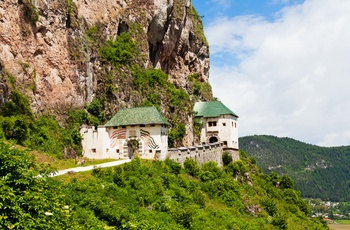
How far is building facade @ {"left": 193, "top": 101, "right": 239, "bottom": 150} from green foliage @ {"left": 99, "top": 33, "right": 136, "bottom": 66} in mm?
17165

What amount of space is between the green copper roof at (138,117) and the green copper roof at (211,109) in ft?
73.9

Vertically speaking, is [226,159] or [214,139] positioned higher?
[214,139]

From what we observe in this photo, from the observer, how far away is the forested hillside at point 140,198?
1806cm

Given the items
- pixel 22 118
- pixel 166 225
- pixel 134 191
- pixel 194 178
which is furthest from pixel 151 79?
pixel 166 225

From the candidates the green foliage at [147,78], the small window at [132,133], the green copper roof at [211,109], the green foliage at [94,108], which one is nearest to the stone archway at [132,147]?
the small window at [132,133]

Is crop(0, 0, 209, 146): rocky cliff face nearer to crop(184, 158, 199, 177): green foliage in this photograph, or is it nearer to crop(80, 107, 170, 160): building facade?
crop(80, 107, 170, 160): building facade

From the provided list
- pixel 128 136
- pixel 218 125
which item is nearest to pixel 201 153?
pixel 128 136

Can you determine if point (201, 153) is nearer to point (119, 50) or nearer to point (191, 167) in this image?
point (191, 167)

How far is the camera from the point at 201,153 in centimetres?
6084

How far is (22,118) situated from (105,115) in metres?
18.4

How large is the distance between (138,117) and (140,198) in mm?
19860

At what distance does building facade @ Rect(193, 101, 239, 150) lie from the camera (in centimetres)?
7394

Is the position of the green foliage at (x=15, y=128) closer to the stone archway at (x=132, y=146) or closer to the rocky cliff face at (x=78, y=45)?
the rocky cliff face at (x=78, y=45)

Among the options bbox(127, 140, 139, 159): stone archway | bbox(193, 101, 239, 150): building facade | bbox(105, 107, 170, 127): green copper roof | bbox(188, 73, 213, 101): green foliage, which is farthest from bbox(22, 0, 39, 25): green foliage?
bbox(188, 73, 213, 101): green foliage
